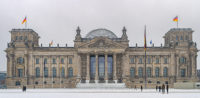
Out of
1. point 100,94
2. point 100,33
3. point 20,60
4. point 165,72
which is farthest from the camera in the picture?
point 100,33

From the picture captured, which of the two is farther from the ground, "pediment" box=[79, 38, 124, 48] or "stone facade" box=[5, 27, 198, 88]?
"pediment" box=[79, 38, 124, 48]

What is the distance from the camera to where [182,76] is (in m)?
104

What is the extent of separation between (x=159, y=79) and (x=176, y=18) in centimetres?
2283

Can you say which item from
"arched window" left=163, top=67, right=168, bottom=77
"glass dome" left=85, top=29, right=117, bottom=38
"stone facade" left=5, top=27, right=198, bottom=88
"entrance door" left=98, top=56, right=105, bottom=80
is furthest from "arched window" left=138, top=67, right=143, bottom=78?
"glass dome" left=85, top=29, right=117, bottom=38

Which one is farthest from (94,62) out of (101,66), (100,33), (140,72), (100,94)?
(100,94)

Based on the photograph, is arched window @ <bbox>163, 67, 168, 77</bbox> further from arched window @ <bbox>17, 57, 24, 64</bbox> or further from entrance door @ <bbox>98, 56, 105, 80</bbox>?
arched window @ <bbox>17, 57, 24, 64</bbox>

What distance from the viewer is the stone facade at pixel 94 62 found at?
102562 mm

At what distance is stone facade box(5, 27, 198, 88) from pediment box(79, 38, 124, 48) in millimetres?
2037

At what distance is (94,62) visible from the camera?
102500mm

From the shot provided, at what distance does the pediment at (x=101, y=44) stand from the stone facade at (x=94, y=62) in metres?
2.04

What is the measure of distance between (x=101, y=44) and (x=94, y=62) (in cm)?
724

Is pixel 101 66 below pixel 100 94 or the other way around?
the other way around

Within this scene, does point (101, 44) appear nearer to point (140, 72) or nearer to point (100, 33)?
point (100, 33)

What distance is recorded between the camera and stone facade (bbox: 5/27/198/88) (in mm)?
102562
